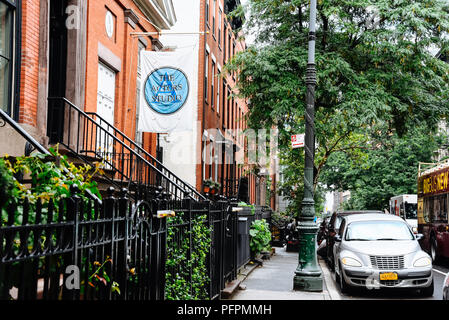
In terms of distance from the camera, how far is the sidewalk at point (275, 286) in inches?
Answer: 402

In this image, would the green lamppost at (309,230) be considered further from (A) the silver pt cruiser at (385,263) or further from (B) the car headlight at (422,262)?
(B) the car headlight at (422,262)

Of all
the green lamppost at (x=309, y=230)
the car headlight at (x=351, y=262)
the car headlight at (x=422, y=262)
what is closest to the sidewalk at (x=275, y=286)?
the green lamppost at (x=309, y=230)

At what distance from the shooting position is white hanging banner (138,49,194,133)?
13875mm

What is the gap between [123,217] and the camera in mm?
4285

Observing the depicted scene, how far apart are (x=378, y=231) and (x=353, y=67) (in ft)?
35.1

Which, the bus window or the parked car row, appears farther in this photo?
the bus window

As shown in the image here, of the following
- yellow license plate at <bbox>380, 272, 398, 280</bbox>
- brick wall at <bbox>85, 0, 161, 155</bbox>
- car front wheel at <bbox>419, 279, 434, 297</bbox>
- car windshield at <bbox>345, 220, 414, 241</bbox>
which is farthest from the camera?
brick wall at <bbox>85, 0, 161, 155</bbox>

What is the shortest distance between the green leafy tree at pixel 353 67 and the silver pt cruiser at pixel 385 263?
7765mm

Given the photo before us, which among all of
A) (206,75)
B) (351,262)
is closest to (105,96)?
(351,262)

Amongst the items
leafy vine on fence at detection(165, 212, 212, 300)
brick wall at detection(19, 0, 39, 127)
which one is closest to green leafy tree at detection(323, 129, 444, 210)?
brick wall at detection(19, 0, 39, 127)

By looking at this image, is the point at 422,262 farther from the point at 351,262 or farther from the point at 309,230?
the point at 309,230

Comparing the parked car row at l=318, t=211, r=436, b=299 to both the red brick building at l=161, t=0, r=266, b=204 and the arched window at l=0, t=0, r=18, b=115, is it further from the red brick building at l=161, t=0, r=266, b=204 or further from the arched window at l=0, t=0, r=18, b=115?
the red brick building at l=161, t=0, r=266, b=204

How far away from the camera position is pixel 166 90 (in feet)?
46.0

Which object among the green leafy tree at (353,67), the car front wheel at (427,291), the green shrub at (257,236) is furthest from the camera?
the green leafy tree at (353,67)
